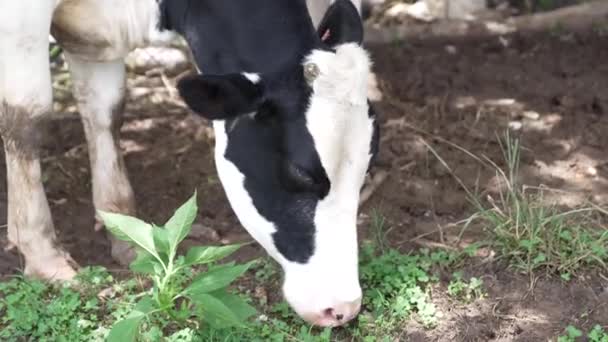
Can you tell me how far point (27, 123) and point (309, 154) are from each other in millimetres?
1239

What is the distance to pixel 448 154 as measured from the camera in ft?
15.9

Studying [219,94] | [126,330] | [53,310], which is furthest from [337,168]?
[53,310]

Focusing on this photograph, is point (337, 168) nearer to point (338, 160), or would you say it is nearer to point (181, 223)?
point (338, 160)

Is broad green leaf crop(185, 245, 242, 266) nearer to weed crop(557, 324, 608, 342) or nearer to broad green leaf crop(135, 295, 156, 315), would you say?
broad green leaf crop(135, 295, 156, 315)

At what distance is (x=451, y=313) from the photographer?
3566mm

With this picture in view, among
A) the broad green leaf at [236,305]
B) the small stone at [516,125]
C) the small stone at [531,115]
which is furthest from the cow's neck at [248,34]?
the small stone at [531,115]

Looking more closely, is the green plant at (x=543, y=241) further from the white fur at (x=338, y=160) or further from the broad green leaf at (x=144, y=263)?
the broad green leaf at (x=144, y=263)

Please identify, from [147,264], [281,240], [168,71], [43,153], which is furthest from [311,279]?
[168,71]

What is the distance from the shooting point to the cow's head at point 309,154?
3.13m

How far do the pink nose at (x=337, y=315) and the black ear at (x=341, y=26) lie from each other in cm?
83

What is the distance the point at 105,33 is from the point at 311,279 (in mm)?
1401

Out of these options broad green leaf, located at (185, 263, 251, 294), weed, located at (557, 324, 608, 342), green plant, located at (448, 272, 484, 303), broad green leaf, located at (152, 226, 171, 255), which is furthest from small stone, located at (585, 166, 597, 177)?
broad green leaf, located at (152, 226, 171, 255)

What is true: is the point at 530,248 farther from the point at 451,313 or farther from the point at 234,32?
the point at 234,32

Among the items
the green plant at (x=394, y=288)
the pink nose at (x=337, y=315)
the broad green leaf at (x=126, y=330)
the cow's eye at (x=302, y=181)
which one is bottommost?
the green plant at (x=394, y=288)
